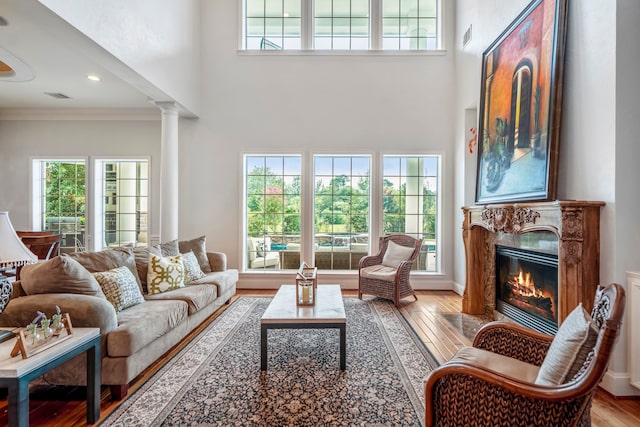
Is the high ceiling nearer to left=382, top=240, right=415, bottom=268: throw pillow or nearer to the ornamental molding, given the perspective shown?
left=382, top=240, right=415, bottom=268: throw pillow

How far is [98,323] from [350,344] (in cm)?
208

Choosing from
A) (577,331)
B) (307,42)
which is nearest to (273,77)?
(307,42)

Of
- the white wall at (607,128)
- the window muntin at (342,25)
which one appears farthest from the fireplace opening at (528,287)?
the window muntin at (342,25)

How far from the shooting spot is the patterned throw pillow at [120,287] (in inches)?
109

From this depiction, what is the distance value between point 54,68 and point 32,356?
397 centimetres

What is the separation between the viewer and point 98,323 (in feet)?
7.29

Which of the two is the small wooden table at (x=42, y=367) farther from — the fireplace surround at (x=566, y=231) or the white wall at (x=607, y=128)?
the white wall at (x=607, y=128)

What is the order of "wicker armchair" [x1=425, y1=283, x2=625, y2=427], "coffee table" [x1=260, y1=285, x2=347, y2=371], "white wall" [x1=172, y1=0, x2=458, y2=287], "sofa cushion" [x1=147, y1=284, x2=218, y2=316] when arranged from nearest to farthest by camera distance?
1. "wicker armchair" [x1=425, y1=283, x2=625, y2=427]
2. "coffee table" [x1=260, y1=285, x2=347, y2=371]
3. "sofa cushion" [x1=147, y1=284, x2=218, y2=316]
4. "white wall" [x1=172, y1=0, x2=458, y2=287]

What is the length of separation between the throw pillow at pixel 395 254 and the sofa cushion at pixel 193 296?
2.50 m

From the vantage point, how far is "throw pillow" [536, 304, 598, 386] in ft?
4.44

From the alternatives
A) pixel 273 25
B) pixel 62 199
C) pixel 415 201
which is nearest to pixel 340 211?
pixel 415 201

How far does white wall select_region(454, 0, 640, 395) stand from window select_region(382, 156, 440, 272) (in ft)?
9.07

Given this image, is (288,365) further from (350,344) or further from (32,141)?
(32,141)

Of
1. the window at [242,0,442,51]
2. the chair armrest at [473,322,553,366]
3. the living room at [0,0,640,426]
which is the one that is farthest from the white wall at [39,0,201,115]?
the chair armrest at [473,322,553,366]
